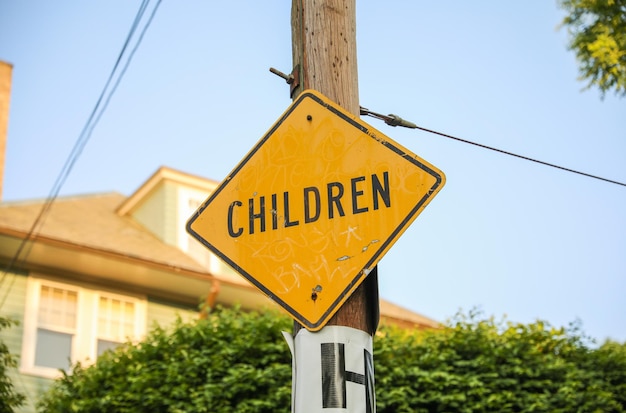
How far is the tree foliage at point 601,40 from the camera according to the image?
15742 millimetres

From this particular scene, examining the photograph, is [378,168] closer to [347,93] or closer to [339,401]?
[347,93]

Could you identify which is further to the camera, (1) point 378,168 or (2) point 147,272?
(2) point 147,272

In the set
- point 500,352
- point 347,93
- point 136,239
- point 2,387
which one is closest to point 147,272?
point 136,239

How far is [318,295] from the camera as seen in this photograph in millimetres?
3975

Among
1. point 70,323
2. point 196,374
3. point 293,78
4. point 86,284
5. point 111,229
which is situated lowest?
point 293,78

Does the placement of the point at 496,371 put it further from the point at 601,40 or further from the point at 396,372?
the point at 601,40

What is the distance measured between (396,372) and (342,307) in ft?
23.6

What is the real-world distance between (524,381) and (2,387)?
6193 millimetres

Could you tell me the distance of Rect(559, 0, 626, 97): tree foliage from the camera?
1574 centimetres

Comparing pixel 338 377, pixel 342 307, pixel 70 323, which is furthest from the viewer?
pixel 70 323

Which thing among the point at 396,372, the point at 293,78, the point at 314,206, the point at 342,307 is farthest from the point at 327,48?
the point at 396,372

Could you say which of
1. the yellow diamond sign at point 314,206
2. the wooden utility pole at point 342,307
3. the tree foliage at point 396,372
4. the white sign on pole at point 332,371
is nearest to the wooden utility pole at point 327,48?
the wooden utility pole at point 342,307

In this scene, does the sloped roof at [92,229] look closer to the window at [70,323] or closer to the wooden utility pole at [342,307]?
the window at [70,323]

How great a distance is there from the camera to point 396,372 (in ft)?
36.1
